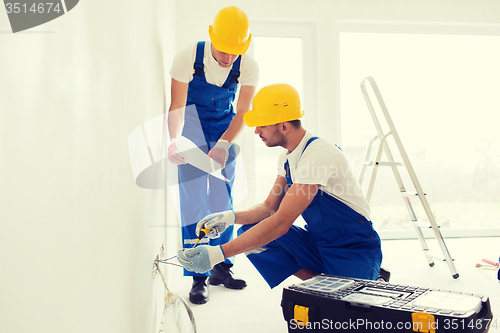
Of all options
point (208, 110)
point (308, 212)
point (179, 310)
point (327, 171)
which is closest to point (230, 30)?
point (208, 110)

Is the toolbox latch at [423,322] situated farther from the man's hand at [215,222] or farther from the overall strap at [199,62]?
the overall strap at [199,62]

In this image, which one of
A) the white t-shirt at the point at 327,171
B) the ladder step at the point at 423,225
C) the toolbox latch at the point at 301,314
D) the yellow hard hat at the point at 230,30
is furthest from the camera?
the ladder step at the point at 423,225

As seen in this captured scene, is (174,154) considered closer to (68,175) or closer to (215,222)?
(215,222)

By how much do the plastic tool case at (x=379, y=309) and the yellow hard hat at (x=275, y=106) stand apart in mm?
711

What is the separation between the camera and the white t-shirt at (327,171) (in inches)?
58.1

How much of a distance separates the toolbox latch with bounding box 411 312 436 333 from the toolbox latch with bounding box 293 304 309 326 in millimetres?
319

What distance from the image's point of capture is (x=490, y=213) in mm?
3740

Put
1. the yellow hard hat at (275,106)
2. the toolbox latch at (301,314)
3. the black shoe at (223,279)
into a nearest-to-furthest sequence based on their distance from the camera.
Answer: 1. the toolbox latch at (301,314)
2. the yellow hard hat at (275,106)
3. the black shoe at (223,279)

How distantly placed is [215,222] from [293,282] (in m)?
0.97

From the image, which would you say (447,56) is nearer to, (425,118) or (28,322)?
(425,118)

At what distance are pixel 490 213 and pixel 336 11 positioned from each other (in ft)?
8.49

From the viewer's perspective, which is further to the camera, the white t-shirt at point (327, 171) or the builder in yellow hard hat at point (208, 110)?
the builder in yellow hard hat at point (208, 110)

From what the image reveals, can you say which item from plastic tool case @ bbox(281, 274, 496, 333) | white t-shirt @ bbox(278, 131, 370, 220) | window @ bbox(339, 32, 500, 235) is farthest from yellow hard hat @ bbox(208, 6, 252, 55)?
window @ bbox(339, 32, 500, 235)

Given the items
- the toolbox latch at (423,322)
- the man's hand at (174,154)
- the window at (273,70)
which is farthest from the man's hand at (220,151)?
the window at (273,70)
